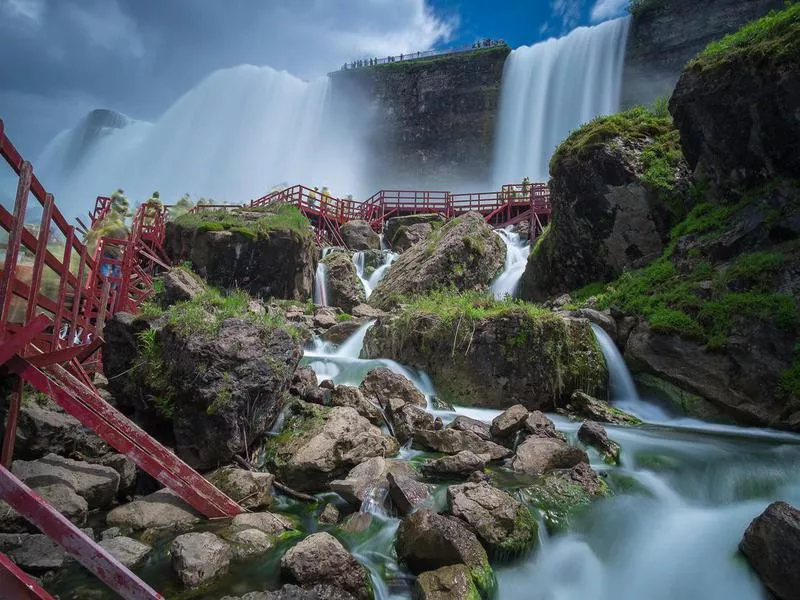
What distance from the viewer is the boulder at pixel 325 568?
3.79 meters

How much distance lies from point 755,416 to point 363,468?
6623 millimetres

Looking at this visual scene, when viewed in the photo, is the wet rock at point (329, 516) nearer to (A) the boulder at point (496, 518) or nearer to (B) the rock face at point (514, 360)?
(A) the boulder at point (496, 518)

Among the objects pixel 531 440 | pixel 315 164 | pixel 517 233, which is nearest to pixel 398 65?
pixel 315 164

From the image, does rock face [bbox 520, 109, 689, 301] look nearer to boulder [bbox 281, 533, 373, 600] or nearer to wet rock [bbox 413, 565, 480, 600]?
wet rock [bbox 413, 565, 480, 600]

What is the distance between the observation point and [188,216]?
Answer: 18.4m

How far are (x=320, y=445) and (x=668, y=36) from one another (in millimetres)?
42214

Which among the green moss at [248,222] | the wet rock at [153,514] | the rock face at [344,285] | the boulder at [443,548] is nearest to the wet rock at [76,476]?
the wet rock at [153,514]

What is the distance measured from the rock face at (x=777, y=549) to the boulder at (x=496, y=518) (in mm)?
1761

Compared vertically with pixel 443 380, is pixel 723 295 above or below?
above

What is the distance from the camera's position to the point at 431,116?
1839 inches

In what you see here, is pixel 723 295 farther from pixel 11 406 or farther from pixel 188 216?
pixel 188 216

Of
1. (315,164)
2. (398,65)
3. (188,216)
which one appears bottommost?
(188,216)

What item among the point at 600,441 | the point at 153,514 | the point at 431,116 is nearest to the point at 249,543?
the point at 153,514

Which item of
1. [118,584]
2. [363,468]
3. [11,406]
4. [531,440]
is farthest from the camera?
[531,440]
